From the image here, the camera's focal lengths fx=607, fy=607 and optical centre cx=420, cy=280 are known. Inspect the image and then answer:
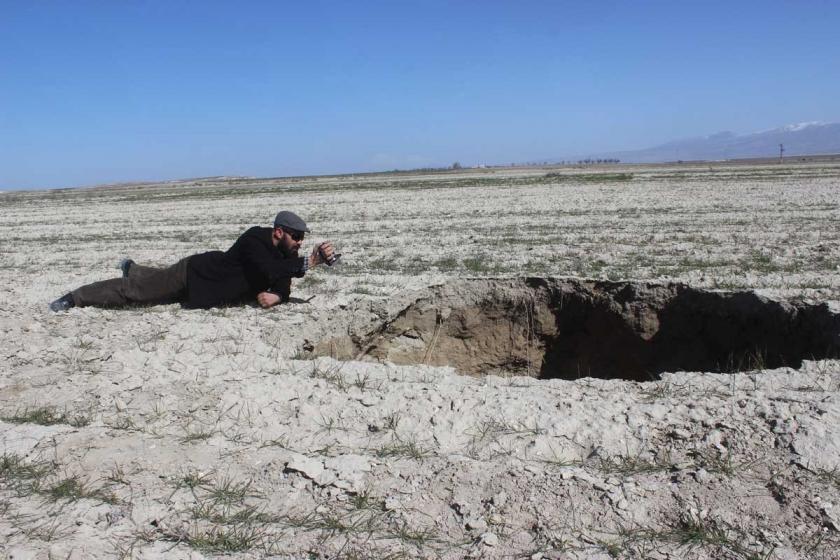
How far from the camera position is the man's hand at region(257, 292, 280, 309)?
6.44 meters

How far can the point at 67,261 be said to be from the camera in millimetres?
11039

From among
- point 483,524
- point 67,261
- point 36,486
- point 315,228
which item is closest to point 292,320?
point 36,486

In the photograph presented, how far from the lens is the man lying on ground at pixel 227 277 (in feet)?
20.9

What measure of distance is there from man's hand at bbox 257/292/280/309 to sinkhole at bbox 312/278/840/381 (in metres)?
0.83

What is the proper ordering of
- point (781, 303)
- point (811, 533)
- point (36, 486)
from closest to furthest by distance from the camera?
1. point (811, 533)
2. point (36, 486)
3. point (781, 303)

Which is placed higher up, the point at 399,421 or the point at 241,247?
the point at 241,247

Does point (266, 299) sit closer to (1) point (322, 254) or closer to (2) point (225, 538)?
(1) point (322, 254)

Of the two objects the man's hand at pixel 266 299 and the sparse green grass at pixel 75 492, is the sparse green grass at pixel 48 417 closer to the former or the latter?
the sparse green grass at pixel 75 492

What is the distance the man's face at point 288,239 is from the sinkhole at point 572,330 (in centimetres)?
111

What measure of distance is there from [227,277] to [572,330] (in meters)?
4.12

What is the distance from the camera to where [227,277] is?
6.58m

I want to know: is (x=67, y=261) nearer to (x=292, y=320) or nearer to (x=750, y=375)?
(x=292, y=320)

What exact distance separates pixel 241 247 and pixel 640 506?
→ 478 cm

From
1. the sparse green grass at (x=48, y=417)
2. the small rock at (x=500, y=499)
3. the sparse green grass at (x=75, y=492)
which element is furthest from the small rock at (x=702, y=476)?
the sparse green grass at (x=48, y=417)
